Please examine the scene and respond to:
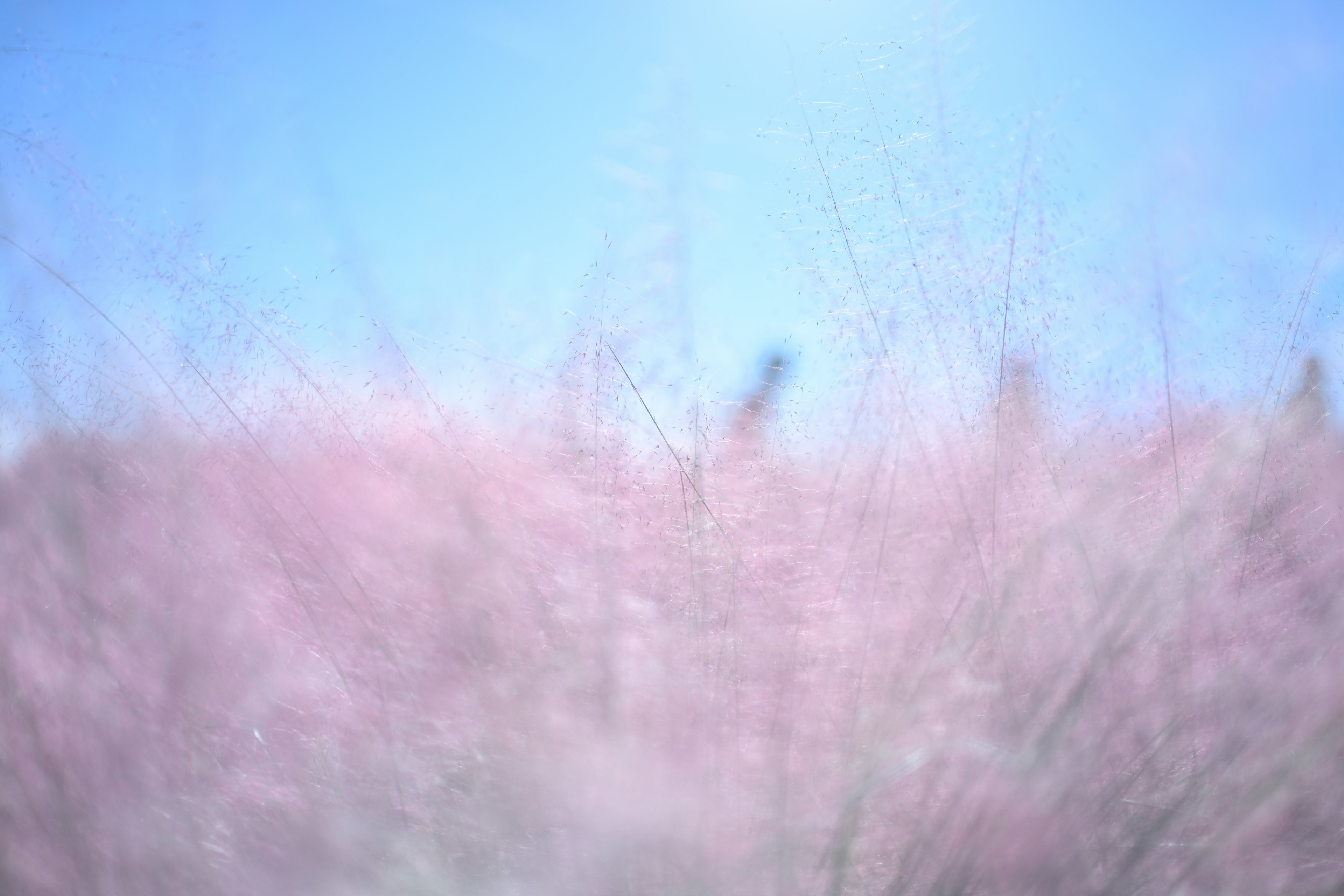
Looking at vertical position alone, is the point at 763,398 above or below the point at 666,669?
above

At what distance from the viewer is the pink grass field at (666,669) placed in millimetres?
767

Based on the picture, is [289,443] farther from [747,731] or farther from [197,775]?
[747,731]

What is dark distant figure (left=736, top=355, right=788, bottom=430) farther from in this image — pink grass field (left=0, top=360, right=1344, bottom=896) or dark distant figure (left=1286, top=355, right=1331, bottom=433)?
dark distant figure (left=1286, top=355, right=1331, bottom=433)

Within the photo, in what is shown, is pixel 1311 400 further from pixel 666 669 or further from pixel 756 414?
pixel 666 669

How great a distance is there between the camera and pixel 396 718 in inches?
31.5

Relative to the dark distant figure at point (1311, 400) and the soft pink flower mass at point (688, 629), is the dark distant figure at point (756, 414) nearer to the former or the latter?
the soft pink flower mass at point (688, 629)

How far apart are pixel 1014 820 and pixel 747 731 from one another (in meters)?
0.26

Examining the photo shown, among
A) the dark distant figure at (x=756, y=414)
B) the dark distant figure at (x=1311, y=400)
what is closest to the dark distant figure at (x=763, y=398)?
the dark distant figure at (x=756, y=414)

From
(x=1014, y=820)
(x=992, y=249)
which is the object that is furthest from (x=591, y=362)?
(x=1014, y=820)

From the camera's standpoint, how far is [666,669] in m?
0.82

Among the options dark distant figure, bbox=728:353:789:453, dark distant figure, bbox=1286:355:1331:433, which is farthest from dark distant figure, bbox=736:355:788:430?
dark distant figure, bbox=1286:355:1331:433

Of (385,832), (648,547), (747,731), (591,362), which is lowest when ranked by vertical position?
(385,832)

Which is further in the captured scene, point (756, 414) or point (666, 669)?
point (756, 414)

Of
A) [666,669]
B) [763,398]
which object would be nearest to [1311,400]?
[763,398]
